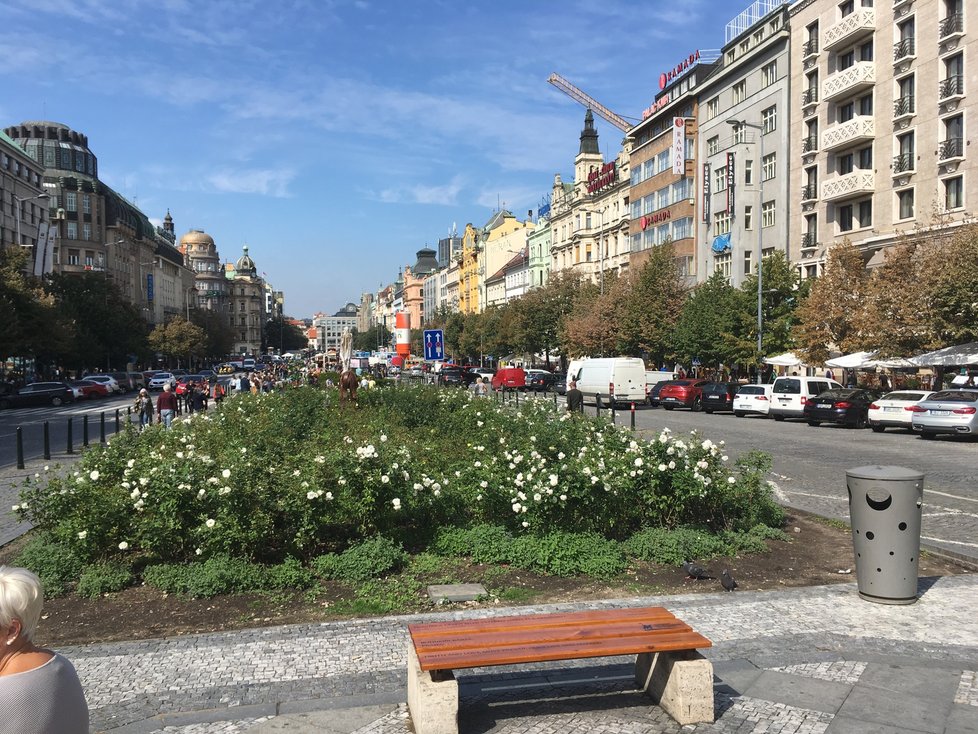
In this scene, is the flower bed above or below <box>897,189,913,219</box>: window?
below

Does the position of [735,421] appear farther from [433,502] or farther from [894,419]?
[433,502]

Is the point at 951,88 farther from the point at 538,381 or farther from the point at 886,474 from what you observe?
the point at 886,474

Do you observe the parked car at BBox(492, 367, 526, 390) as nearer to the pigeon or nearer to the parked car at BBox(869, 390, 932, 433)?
the parked car at BBox(869, 390, 932, 433)

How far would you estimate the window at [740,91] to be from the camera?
171 ft

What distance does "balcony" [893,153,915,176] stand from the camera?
37.4 meters

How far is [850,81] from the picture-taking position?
40.3m

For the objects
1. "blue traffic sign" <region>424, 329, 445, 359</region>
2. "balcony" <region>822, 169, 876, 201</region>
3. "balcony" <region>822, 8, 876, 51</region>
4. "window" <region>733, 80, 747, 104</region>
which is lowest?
"blue traffic sign" <region>424, 329, 445, 359</region>

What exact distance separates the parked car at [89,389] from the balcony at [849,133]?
44517 mm

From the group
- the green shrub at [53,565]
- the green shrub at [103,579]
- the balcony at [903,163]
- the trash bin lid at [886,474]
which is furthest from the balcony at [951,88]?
the green shrub at [53,565]

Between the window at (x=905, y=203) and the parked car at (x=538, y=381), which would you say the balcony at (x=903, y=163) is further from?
the parked car at (x=538, y=381)

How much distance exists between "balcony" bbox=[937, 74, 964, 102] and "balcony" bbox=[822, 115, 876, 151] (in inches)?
154

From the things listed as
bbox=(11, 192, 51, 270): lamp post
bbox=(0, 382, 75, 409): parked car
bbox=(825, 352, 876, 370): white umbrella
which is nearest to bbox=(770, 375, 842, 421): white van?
bbox=(825, 352, 876, 370): white umbrella

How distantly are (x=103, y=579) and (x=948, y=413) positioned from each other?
2264cm

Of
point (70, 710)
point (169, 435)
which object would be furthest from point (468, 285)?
point (70, 710)
